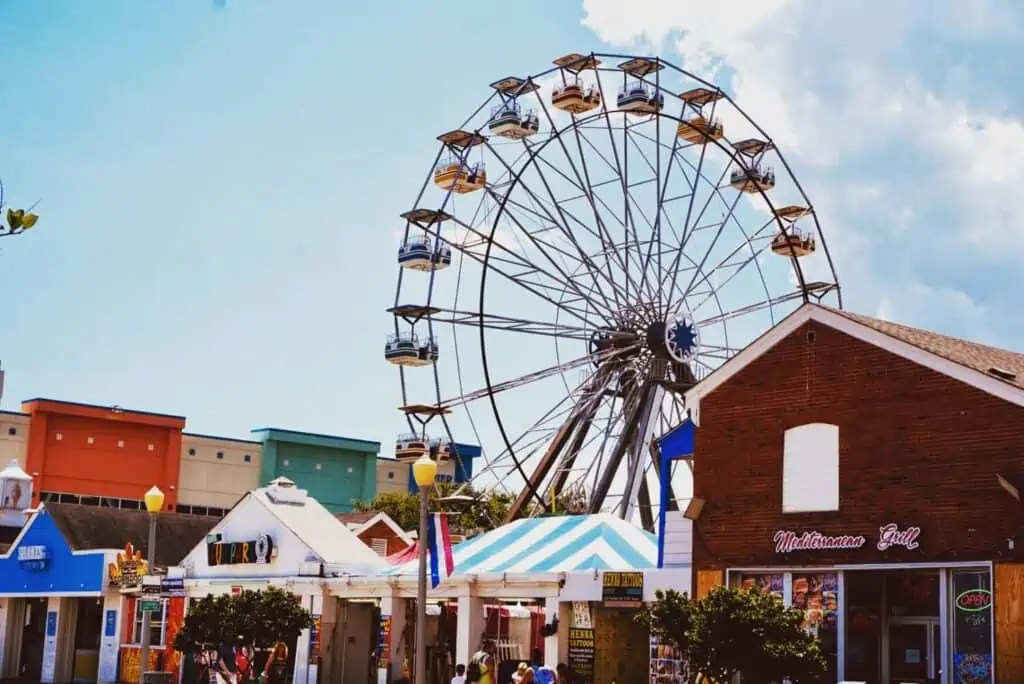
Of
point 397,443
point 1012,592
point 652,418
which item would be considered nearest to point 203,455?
point 397,443

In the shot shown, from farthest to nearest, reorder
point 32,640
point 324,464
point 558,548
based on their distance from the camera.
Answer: point 324,464 → point 32,640 → point 558,548

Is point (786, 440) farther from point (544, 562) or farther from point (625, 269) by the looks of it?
point (625, 269)

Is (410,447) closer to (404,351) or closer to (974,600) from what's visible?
(404,351)

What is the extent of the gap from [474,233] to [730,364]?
19492 millimetres

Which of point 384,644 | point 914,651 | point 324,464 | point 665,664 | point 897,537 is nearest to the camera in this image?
point 897,537

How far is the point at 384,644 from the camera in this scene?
3581 centimetres

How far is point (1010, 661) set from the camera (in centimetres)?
2291

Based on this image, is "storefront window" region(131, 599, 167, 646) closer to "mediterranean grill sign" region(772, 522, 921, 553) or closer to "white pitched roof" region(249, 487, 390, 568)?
"white pitched roof" region(249, 487, 390, 568)

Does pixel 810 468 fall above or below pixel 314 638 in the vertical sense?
above

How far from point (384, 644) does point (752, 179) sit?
19.8 meters

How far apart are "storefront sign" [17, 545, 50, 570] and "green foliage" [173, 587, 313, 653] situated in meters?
18.8

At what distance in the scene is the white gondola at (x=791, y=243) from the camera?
4794cm

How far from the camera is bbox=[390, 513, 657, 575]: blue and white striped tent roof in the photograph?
3155 centimetres

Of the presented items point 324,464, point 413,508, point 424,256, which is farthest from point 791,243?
point 324,464
